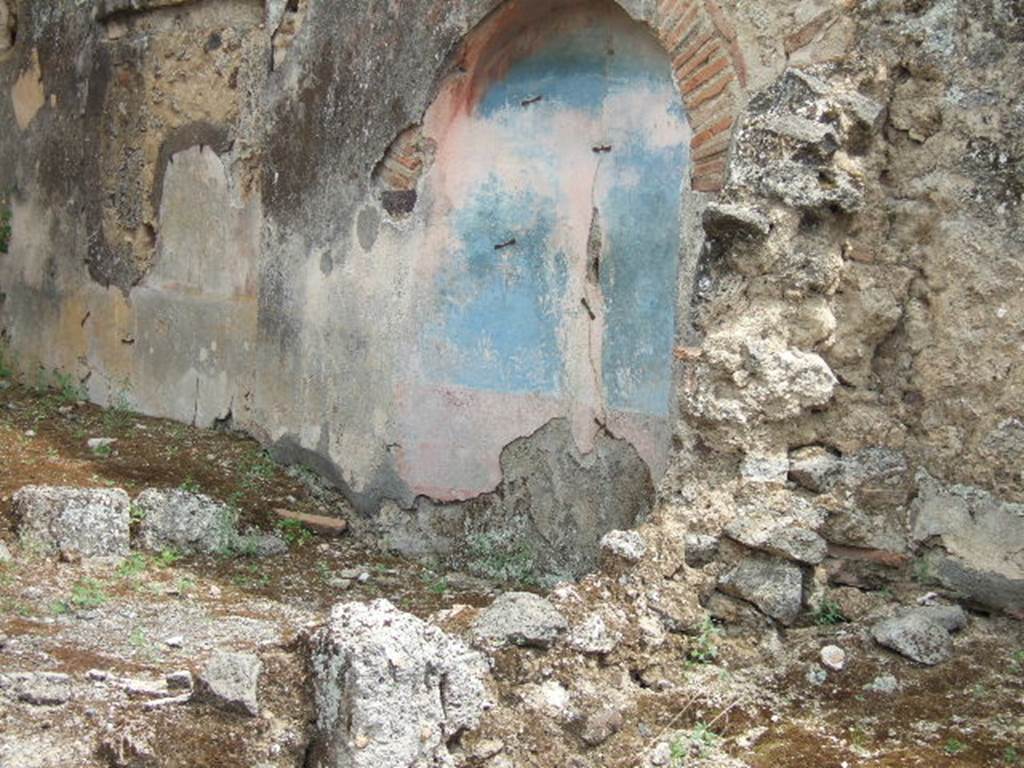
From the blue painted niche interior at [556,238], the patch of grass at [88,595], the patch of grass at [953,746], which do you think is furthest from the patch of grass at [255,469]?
the patch of grass at [953,746]

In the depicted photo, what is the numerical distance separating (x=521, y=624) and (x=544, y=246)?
2.28m

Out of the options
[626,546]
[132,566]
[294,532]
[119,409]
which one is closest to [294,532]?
[294,532]

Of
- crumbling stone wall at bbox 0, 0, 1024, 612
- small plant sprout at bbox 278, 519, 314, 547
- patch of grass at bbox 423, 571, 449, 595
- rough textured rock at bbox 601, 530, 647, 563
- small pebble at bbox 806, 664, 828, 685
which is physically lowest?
patch of grass at bbox 423, 571, 449, 595

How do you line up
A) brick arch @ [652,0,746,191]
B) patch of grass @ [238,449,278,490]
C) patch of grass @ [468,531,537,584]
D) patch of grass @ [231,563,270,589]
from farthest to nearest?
1. patch of grass @ [238,449,278,490]
2. patch of grass @ [468,531,537,584]
3. patch of grass @ [231,563,270,589]
4. brick arch @ [652,0,746,191]

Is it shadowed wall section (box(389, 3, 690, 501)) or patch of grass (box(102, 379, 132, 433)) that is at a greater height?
shadowed wall section (box(389, 3, 690, 501))

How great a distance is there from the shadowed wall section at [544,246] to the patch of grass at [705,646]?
1335 millimetres

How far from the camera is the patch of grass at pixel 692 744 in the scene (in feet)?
11.8

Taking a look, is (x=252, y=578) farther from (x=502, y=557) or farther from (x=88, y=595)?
(x=502, y=557)

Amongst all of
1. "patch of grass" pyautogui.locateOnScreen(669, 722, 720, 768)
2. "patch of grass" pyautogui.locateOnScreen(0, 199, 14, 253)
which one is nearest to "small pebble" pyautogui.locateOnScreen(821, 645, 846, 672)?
"patch of grass" pyautogui.locateOnScreen(669, 722, 720, 768)

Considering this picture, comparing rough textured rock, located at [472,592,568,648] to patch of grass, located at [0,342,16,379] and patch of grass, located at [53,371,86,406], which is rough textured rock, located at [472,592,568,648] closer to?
patch of grass, located at [53,371,86,406]

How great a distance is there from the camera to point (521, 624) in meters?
3.87

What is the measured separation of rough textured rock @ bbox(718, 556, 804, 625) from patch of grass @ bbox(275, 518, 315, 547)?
2.61 m

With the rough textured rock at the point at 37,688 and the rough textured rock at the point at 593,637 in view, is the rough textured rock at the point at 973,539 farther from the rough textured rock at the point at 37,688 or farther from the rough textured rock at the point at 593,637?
the rough textured rock at the point at 37,688

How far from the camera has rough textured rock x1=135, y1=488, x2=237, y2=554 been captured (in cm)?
578
